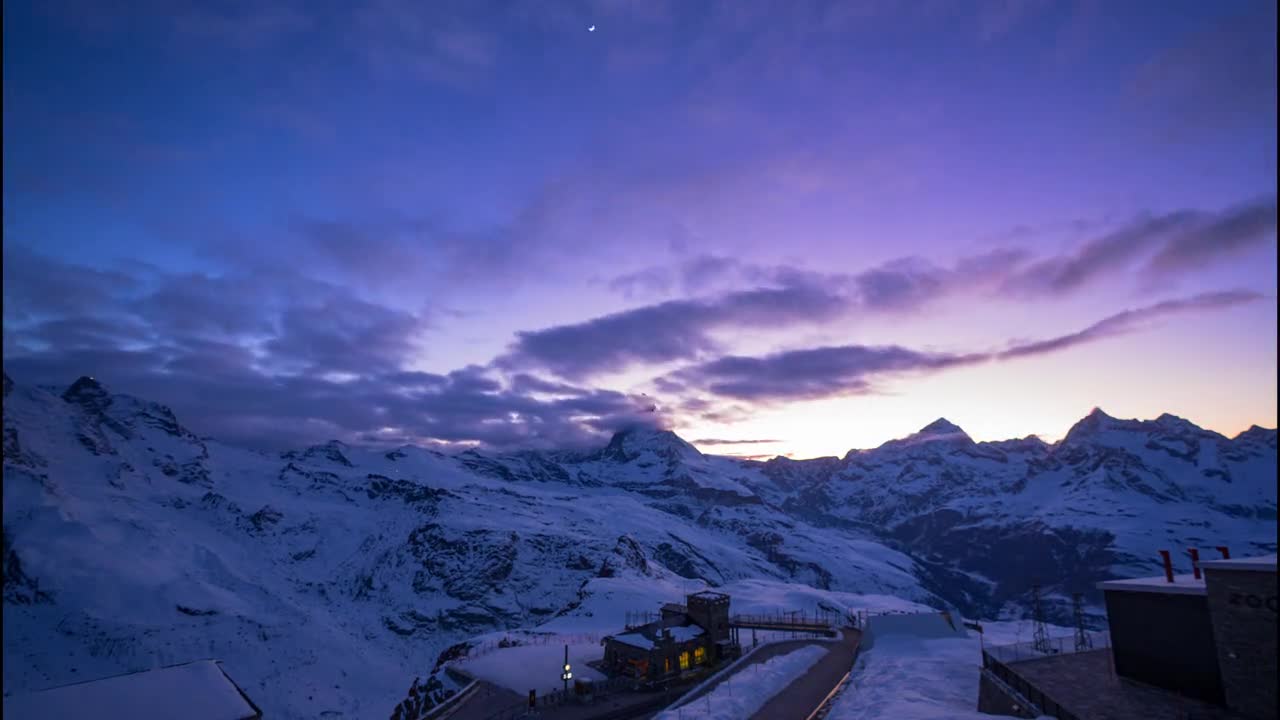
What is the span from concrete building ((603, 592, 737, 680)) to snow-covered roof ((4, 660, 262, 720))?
23.7 m

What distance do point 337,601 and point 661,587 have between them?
85150 mm

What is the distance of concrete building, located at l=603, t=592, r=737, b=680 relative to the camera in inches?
1858

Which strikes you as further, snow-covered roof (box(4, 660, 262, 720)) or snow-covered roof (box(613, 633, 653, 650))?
snow-covered roof (box(613, 633, 653, 650))

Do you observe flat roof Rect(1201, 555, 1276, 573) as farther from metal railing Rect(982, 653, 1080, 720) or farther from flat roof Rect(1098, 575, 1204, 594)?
metal railing Rect(982, 653, 1080, 720)

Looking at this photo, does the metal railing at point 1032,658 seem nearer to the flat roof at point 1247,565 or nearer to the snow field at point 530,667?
the flat roof at point 1247,565

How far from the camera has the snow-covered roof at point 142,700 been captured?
35281 mm

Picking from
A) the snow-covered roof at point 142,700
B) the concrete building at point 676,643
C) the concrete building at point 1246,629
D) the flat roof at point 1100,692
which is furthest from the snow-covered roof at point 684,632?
the concrete building at point 1246,629

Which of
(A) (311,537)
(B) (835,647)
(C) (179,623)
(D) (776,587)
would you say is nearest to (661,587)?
(D) (776,587)

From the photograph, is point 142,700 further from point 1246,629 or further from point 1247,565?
point 1247,565

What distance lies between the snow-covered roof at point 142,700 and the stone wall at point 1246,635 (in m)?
47.9

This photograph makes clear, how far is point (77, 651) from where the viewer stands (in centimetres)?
8531

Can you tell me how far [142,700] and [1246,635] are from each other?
54543 millimetres

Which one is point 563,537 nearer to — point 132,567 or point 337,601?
point 337,601

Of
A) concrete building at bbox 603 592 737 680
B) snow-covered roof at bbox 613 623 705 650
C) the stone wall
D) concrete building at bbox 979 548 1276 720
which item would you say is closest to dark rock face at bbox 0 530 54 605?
concrete building at bbox 603 592 737 680
